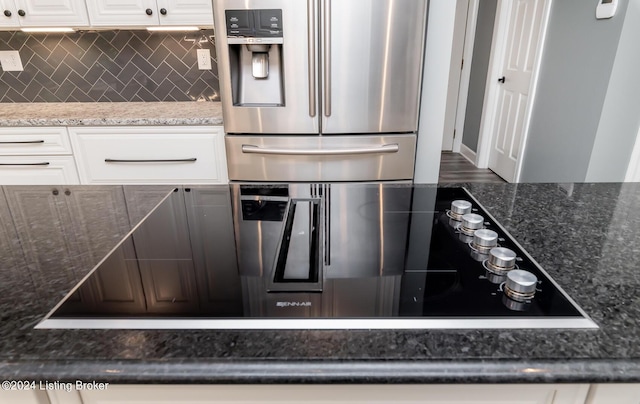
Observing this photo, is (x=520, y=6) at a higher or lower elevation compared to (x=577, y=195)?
higher

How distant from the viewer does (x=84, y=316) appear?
0.58 metres

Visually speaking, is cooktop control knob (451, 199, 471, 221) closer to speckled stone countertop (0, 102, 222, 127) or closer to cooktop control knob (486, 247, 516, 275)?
cooktop control knob (486, 247, 516, 275)

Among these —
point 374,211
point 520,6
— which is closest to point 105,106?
point 374,211

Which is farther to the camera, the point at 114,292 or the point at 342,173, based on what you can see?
the point at 342,173

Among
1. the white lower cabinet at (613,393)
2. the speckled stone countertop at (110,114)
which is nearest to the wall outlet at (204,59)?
the speckled stone countertop at (110,114)

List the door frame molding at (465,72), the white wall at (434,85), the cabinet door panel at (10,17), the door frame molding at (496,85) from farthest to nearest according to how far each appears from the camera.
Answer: the door frame molding at (465,72) < the door frame molding at (496,85) < the cabinet door panel at (10,17) < the white wall at (434,85)

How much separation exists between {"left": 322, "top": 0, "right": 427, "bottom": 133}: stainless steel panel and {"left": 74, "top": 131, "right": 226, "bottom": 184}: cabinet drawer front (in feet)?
2.36

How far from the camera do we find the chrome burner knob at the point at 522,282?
60 centimetres

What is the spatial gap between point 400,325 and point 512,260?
25cm

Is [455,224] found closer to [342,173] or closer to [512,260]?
[512,260]

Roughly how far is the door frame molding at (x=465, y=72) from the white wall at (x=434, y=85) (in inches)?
104

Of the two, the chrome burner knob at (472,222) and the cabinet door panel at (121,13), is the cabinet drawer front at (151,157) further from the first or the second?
the chrome burner knob at (472,222)

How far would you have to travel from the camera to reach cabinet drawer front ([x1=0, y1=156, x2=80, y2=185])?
2.35m

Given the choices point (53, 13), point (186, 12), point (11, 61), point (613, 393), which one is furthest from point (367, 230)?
point (11, 61)
